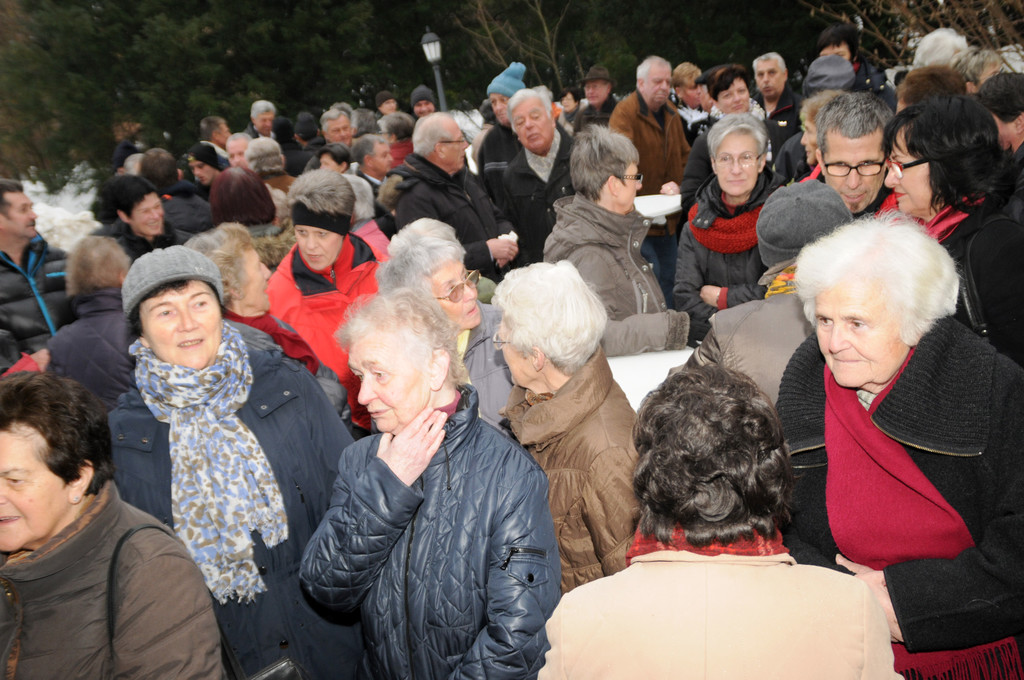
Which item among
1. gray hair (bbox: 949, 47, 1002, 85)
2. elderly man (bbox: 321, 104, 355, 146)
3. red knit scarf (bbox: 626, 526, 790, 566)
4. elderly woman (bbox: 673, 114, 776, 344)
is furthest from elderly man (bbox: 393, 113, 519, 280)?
elderly man (bbox: 321, 104, 355, 146)

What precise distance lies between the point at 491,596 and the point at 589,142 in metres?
2.60

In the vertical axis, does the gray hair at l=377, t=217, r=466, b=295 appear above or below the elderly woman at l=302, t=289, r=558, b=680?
above

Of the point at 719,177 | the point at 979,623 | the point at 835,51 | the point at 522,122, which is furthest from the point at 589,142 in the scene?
the point at 835,51

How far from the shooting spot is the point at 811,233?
267 centimetres

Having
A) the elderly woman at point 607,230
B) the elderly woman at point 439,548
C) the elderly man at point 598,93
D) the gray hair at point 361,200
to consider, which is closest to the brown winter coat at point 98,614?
the elderly woman at point 439,548

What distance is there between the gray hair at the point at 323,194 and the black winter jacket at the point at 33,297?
5.36 feet

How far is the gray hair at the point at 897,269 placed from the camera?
80.7 inches

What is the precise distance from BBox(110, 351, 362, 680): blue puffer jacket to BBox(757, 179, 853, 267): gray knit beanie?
177 cm

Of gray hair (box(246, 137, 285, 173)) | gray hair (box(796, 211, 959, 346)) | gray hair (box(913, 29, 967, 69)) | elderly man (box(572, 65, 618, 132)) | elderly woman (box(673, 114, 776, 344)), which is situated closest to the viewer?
gray hair (box(796, 211, 959, 346))

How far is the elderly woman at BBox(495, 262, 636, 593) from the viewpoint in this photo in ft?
7.78

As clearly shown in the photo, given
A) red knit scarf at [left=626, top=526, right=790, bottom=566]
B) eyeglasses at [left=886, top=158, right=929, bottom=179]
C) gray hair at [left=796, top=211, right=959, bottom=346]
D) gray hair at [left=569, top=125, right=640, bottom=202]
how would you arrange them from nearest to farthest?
1. red knit scarf at [left=626, top=526, right=790, bottom=566]
2. gray hair at [left=796, top=211, right=959, bottom=346]
3. eyeglasses at [left=886, top=158, right=929, bottom=179]
4. gray hair at [left=569, top=125, right=640, bottom=202]

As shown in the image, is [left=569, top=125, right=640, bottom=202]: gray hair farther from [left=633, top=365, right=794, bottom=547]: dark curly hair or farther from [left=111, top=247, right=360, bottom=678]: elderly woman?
[left=633, top=365, right=794, bottom=547]: dark curly hair

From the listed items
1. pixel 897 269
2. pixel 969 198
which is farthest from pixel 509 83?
pixel 897 269

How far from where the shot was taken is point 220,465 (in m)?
2.62
